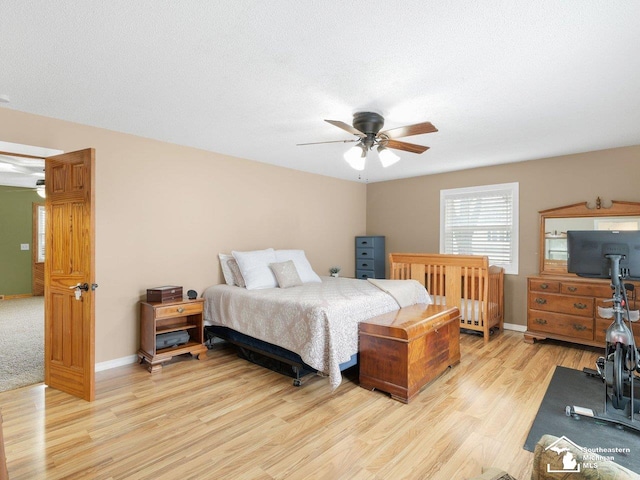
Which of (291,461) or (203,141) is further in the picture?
(203,141)

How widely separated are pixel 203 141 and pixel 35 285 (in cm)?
623

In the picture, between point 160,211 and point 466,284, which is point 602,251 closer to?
point 466,284

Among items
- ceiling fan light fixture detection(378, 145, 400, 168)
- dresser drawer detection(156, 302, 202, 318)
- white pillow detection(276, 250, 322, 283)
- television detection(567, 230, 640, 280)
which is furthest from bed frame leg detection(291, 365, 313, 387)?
television detection(567, 230, 640, 280)

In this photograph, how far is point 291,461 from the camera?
2012 mm

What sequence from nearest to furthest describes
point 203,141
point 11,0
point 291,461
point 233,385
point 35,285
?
1. point 11,0
2. point 291,461
3. point 233,385
4. point 203,141
5. point 35,285

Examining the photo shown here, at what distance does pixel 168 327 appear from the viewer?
3689 millimetres

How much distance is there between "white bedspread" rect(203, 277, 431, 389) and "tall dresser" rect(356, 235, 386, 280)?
2047 millimetres

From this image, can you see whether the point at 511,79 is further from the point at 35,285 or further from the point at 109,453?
the point at 35,285

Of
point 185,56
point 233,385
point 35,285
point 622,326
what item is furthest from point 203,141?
point 35,285

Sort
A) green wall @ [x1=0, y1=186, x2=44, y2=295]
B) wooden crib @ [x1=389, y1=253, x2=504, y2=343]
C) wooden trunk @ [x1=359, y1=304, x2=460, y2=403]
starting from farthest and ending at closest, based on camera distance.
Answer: green wall @ [x1=0, y1=186, x2=44, y2=295] < wooden crib @ [x1=389, y1=253, x2=504, y2=343] < wooden trunk @ [x1=359, y1=304, x2=460, y2=403]

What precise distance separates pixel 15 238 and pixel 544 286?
9.61 meters

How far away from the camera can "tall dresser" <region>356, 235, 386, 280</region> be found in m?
6.08

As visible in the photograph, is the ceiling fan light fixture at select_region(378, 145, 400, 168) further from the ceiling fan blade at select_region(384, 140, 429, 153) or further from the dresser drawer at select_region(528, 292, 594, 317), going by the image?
the dresser drawer at select_region(528, 292, 594, 317)

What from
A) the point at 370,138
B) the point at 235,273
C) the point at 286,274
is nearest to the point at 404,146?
the point at 370,138
